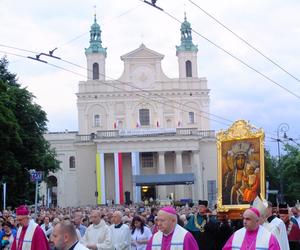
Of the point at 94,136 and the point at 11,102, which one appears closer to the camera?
the point at 11,102

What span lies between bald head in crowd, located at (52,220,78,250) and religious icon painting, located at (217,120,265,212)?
1545 cm

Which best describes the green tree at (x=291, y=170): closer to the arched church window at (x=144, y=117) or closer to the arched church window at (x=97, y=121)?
the arched church window at (x=144, y=117)

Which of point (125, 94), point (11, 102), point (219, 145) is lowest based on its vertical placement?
point (219, 145)

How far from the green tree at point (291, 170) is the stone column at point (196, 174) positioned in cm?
1256

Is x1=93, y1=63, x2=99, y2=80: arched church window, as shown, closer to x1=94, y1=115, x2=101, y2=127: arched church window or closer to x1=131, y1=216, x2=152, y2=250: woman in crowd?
x1=94, y1=115, x2=101, y2=127: arched church window

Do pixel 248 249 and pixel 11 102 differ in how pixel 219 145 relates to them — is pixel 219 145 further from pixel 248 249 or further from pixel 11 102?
pixel 11 102

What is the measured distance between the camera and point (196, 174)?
7200 centimetres

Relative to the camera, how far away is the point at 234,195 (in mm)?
21922

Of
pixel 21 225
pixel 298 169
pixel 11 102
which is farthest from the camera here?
pixel 298 169

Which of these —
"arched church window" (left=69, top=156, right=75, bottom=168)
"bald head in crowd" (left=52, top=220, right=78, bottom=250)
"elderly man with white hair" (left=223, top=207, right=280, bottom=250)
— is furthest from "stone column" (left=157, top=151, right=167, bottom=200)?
"bald head in crowd" (left=52, top=220, right=78, bottom=250)

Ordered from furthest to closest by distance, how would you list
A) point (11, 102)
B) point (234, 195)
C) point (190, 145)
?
point (190, 145) < point (11, 102) < point (234, 195)

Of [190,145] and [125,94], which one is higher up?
[125,94]

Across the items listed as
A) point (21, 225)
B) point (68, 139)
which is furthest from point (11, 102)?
point (68, 139)

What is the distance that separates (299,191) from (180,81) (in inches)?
1243
